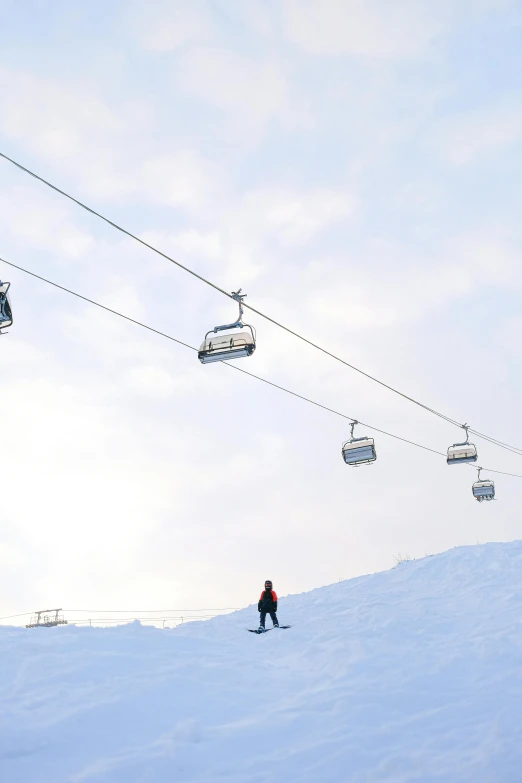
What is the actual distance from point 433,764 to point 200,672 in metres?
6.10

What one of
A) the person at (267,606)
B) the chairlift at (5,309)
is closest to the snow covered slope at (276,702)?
the person at (267,606)

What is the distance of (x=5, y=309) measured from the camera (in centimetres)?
818

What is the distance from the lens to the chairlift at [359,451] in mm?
18141

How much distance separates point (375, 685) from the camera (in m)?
11.8

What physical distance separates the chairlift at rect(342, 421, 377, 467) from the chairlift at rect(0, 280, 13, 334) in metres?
11.3

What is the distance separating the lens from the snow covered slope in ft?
27.5

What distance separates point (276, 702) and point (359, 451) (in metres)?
8.03

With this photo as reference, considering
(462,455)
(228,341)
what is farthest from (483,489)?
(228,341)

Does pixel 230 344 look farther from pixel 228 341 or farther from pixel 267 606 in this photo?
pixel 267 606

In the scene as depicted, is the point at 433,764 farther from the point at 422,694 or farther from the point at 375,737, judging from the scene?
the point at 422,694

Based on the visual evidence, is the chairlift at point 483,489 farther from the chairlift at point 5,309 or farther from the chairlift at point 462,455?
the chairlift at point 5,309

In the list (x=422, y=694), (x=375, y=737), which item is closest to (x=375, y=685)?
(x=422, y=694)

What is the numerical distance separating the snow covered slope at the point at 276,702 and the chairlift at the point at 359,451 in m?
4.13

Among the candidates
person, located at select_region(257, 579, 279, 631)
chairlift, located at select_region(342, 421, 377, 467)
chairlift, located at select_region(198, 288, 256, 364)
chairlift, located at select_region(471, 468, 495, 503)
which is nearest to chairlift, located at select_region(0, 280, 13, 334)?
chairlift, located at select_region(198, 288, 256, 364)
